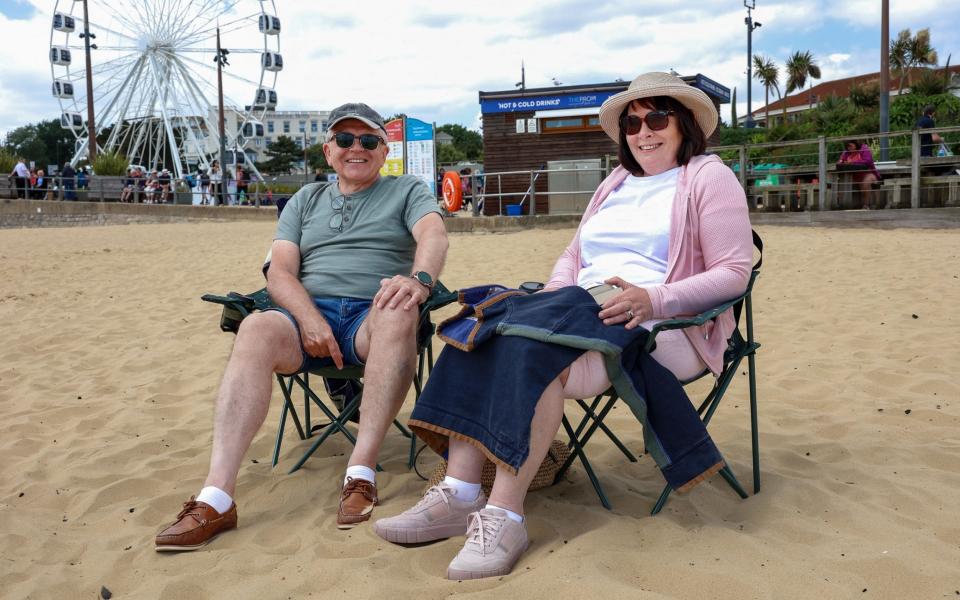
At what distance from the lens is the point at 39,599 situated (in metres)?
2.05

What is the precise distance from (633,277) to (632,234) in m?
0.14

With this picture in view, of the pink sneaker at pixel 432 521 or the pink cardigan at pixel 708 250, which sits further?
the pink cardigan at pixel 708 250

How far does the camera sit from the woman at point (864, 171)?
11836 millimetres

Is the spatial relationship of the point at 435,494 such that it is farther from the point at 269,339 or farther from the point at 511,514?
the point at 269,339

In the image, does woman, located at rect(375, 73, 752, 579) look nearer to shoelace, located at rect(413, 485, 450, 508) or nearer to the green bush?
shoelace, located at rect(413, 485, 450, 508)

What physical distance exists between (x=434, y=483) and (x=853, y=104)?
4303 cm

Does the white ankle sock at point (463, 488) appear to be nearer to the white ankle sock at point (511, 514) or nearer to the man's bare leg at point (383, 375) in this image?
the white ankle sock at point (511, 514)

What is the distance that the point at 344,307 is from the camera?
9.30ft

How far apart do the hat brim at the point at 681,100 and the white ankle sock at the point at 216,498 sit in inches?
61.5

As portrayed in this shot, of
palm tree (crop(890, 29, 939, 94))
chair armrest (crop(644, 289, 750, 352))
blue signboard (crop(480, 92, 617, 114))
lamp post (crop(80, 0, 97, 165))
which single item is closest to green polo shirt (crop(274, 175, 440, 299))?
chair armrest (crop(644, 289, 750, 352))

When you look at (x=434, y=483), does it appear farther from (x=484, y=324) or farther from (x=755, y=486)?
(x=755, y=486)

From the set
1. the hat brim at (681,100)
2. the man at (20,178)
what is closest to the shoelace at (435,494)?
the hat brim at (681,100)

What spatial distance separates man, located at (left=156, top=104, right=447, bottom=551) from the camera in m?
2.37

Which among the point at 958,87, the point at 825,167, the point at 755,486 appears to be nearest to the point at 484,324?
the point at 755,486
